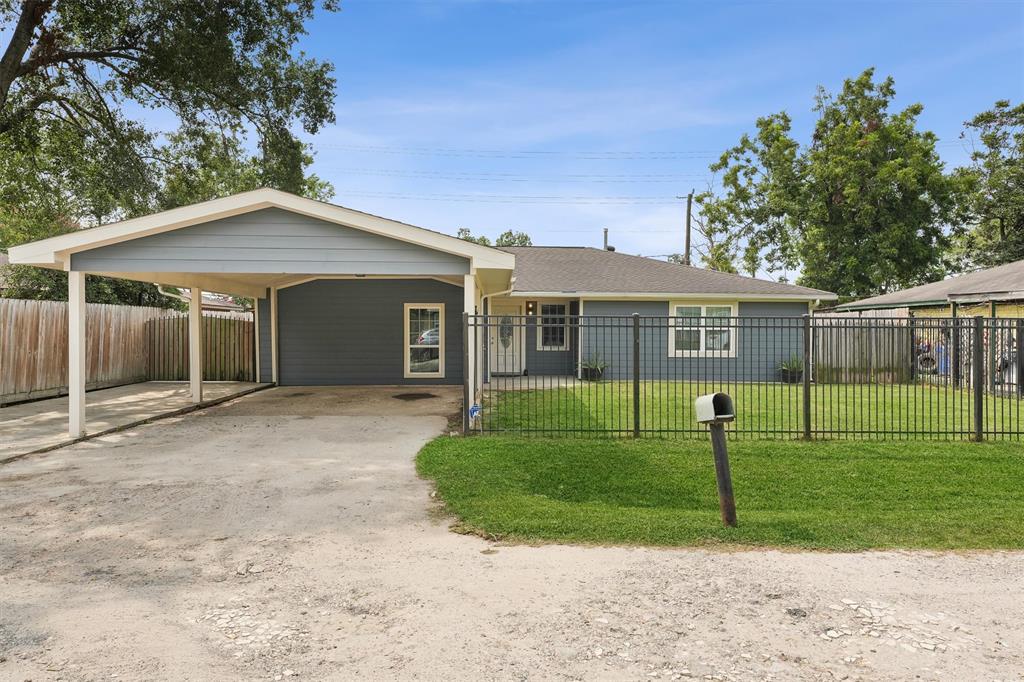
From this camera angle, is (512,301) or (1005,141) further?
(1005,141)

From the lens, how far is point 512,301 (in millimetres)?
17469

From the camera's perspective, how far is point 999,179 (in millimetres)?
29234

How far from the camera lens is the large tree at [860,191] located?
27281 millimetres

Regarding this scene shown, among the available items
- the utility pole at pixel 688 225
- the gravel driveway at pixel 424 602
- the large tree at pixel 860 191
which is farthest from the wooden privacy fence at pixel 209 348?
the large tree at pixel 860 191

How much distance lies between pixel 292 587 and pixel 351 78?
1517cm

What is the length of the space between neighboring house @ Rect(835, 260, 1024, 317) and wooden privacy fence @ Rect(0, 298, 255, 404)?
60.5 feet

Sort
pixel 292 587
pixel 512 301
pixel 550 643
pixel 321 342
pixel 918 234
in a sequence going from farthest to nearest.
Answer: pixel 918 234, pixel 512 301, pixel 321 342, pixel 292 587, pixel 550 643

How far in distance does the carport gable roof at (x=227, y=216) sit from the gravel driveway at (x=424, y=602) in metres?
4.13

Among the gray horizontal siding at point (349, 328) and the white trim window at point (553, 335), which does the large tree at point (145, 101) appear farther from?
the white trim window at point (553, 335)

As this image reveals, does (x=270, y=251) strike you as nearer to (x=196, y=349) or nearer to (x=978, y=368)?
(x=196, y=349)

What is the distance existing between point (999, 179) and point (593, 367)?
1047 inches

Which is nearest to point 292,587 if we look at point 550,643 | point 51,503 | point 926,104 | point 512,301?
point 550,643

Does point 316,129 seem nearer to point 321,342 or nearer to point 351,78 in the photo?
point 351,78

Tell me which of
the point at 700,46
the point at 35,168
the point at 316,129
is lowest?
the point at 35,168
